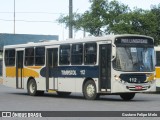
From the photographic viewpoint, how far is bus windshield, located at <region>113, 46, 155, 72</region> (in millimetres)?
23656

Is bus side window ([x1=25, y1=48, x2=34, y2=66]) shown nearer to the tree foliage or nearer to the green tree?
the tree foliage

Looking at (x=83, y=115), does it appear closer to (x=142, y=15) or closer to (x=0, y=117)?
(x=0, y=117)

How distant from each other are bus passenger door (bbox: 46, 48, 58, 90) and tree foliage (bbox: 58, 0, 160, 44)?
428 inches

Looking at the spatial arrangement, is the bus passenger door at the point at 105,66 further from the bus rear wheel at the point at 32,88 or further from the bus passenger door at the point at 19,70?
the bus passenger door at the point at 19,70

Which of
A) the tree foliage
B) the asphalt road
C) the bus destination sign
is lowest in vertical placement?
the asphalt road

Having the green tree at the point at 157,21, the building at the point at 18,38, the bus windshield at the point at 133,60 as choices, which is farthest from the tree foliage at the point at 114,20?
the building at the point at 18,38

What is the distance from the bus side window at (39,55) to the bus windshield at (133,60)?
19.0 ft

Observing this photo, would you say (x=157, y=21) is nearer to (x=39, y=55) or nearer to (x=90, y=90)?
(x=39, y=55)

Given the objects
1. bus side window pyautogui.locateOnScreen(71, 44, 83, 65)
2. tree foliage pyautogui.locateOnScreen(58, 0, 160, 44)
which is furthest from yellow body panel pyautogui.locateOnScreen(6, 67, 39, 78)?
tree foliage pyautogui.locateOnScreen(58, 0, 160, 44)

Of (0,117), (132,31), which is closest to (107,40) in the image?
(0,117)

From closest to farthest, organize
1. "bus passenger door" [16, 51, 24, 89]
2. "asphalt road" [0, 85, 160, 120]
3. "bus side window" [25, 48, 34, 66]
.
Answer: "asphalt road" [0, 85, 160, 120] → "bus side window" [25, 48, 34, 66] → "bus passenger door" [16, 51, 24, 89]

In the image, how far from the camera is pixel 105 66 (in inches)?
950

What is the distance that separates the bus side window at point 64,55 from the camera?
26.5 metres

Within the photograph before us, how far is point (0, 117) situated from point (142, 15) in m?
24.6
